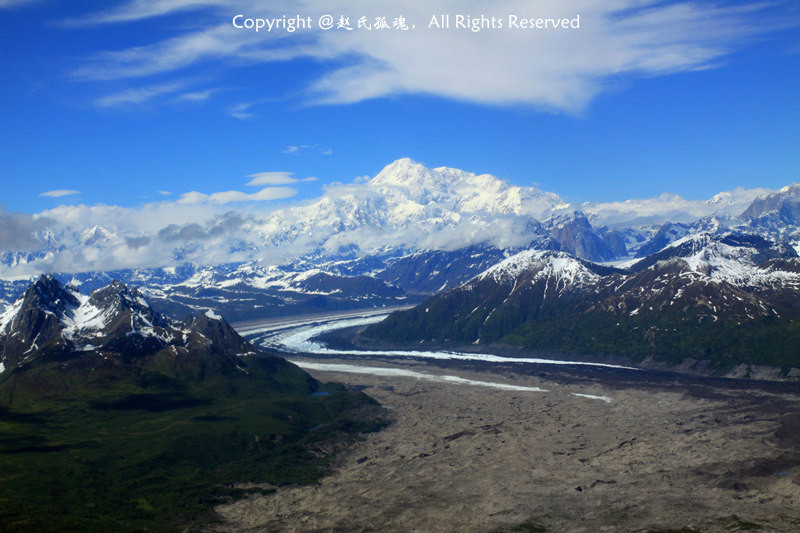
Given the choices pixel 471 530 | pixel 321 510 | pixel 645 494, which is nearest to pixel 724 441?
pixel 645 494

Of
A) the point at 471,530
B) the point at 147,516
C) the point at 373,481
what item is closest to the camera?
the point at 471,530

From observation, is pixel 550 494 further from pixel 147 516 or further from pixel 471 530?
pixel 147 516

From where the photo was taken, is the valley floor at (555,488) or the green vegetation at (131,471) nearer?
the valley floor at (555,488)

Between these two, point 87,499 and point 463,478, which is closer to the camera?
point 87,499

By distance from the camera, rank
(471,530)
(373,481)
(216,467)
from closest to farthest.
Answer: (471,530) → (373,481) → (216,467)

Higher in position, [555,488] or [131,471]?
[131,471]

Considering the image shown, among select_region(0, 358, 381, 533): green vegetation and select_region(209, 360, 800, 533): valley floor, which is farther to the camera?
select_region(0, 358, 381, 533): green vegetation

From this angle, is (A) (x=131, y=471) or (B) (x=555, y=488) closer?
(B) (x=555, y=488)

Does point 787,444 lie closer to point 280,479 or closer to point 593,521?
point 593,521

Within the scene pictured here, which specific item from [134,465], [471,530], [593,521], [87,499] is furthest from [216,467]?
[593,521]
